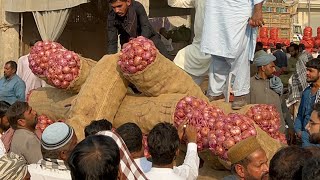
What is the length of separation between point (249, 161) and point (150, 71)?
161 centimetres

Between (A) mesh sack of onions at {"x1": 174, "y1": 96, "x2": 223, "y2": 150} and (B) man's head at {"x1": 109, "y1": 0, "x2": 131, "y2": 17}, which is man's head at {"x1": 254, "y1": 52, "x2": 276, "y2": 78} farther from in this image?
(B) man's head at {"x1": 109, "y1": 0, "x2": 131, "y2": 17}

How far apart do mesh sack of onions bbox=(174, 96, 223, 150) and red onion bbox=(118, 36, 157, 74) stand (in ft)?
1.43

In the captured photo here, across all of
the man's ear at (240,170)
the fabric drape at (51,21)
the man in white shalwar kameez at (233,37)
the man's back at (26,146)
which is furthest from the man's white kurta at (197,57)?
the fabric drape at (51,21)

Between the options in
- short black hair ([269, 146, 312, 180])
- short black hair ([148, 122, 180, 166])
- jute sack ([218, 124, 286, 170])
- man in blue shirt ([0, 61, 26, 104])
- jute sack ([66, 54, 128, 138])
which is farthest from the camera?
Answer: man in blue shirt ([0, 61, 26, 104])

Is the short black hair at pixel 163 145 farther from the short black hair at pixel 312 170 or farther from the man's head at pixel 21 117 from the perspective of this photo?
the man's head at pixel 21 117

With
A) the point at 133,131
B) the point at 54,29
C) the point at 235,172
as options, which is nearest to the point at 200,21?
the point at 133,131

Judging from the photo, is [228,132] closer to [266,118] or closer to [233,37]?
[266,118]

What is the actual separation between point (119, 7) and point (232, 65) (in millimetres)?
1178

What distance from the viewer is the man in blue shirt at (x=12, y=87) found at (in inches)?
294

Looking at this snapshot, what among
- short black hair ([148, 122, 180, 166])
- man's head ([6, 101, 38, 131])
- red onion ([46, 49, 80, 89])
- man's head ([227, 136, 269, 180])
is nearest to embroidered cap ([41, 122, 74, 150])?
short black hair ([148, 122, 180, 166])

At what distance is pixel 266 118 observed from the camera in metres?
4.54

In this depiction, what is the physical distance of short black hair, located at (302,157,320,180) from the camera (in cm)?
222

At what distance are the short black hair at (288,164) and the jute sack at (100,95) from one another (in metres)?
2.30

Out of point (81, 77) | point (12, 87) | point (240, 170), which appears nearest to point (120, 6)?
point (81, 77)
